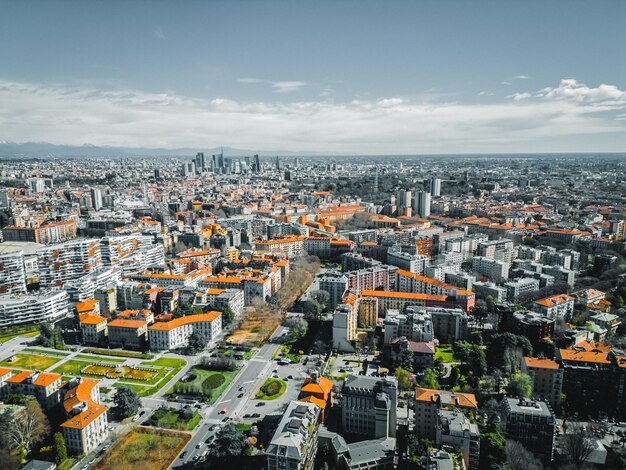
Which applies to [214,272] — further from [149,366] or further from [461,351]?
[461,351]

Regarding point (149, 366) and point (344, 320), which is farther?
point (344, 320)

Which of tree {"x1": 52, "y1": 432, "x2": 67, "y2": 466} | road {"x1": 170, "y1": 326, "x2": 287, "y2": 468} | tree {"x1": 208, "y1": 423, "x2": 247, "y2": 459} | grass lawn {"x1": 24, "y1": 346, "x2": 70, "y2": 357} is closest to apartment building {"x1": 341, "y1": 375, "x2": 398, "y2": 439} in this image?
road {"x1": 170, "y1": 326, "x2": 287, "y2": 468}

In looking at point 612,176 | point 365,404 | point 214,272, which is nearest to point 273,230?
point 214,272

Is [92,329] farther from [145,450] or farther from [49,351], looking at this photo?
[145,450]

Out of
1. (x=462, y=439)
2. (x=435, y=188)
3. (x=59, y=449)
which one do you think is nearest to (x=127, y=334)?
(x=59, y=449)

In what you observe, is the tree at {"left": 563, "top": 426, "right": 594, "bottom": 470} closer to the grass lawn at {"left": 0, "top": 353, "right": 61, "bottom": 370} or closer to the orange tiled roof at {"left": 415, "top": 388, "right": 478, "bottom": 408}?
the orange tiled roof at {"left": 415, "top": 388, "right": 478, "bottom": 408}

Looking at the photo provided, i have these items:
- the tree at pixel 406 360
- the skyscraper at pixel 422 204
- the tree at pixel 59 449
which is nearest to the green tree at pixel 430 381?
the tree at pixel 406 360
